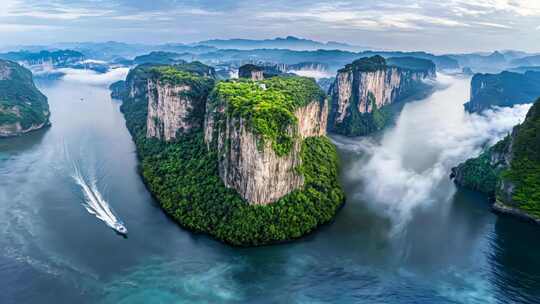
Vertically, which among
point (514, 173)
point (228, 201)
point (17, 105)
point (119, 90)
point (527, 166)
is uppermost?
point (119, 90)

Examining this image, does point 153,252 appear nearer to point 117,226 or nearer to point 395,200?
point 117,226

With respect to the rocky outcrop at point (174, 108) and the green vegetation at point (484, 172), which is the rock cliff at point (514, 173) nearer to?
the green vegetation at point (484, 172)

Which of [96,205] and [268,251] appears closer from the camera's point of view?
[268,251]

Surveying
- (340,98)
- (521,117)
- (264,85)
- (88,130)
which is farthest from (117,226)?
(521,117)

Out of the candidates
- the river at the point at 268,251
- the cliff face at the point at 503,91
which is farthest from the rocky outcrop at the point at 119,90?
the cliff face at the point at 503,91

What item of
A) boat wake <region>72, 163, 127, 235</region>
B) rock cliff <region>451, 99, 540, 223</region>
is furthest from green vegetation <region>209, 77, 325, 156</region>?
rock cliff <region>451, 99, 540, 223</region>

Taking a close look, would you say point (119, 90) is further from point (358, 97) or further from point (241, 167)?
point (241, 167)

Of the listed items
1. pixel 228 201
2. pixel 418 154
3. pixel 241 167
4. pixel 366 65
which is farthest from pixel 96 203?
pixel 366 65
